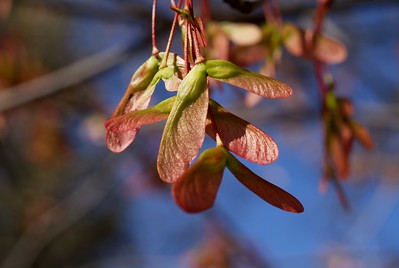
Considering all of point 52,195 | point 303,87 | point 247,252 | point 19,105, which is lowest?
point 52,195

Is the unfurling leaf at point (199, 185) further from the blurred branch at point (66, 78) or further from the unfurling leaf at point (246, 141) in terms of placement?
the blurred branch at point (66, 78)

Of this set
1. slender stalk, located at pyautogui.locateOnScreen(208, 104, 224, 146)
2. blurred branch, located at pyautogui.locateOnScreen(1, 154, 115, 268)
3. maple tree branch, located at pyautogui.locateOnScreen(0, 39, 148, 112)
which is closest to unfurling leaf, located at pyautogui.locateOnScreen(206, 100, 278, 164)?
slender stalk, located at pyautogui.locateOnScreen(208, 104, 224, 146)

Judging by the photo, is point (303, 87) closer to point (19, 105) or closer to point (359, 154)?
point (359, 154)

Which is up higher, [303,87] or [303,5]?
[303,5]

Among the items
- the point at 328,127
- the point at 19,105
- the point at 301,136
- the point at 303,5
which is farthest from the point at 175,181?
the point at 301,136

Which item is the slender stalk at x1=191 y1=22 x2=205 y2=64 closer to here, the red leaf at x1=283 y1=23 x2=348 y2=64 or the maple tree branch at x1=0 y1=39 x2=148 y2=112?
the red leaf at x1=283 y1=23 x2=348 y2=64

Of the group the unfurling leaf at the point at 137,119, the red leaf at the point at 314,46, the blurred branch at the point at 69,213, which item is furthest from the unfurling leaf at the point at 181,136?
the blurred branch at the point at 69,213
